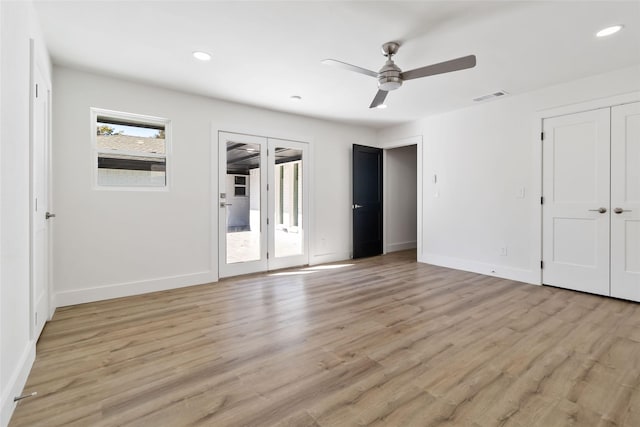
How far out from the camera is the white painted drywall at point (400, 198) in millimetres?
6340

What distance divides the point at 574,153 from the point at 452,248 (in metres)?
2.04

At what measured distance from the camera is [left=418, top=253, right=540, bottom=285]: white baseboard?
398 cm

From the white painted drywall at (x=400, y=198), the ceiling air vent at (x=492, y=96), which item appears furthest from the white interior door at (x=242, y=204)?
the ceiling air vent at (x=492, y=96)

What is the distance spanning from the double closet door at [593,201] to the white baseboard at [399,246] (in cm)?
288

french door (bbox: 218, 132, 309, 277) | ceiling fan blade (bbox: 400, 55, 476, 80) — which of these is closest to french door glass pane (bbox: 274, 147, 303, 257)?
french door (bbox: 218, 132, 309, 277)

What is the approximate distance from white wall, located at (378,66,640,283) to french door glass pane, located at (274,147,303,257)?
7.29 ft

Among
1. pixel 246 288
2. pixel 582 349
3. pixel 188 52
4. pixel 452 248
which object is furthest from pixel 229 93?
pixel 582 349

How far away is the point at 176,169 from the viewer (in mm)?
3871

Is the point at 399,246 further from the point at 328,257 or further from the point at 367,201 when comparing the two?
the point at 328,257

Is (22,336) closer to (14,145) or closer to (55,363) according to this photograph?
(55,363)

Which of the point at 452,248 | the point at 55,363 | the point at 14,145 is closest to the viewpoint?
the point at 14,145

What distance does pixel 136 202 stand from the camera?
3.60 metres

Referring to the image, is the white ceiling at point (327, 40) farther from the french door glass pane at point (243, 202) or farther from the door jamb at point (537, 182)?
the french door glass pane at point (243, 202)

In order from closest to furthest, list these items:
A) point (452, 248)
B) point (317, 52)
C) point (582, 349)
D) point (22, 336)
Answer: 1. point (22, 336)
2. point (582, 349)
3. point (317, 52)
4. point (452, 248)
